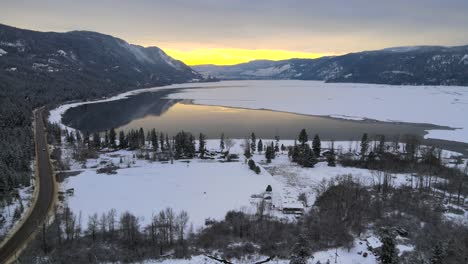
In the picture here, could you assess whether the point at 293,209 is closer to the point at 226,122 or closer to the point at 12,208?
the point at 12,208

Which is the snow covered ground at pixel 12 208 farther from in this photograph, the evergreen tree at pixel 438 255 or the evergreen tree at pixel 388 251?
the evergreen tree at pixel 438 255

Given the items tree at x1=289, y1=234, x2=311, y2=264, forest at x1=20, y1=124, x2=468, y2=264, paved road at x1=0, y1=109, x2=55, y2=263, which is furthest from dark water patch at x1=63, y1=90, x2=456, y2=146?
tree at x1=289, y1=234, x2=311, y2=264

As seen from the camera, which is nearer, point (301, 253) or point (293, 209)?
point (301, 253)

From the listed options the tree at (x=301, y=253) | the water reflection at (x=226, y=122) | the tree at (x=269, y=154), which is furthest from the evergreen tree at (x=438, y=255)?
the water reflection at (x=226, y=122)

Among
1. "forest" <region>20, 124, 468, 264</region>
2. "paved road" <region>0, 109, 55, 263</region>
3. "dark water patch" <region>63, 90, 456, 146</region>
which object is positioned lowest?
"forest" <region>20, 124, 468, 264</region>

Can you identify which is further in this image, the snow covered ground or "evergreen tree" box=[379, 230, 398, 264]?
the snow covered ground

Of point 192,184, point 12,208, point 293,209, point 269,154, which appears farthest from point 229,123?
point 12,208

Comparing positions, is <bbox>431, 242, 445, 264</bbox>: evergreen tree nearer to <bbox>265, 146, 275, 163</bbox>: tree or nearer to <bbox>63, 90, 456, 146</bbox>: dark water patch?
<bbox>265, 146, 275, 163</bbox>: tree

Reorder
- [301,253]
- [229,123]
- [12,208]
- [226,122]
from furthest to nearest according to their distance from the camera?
1. [226,122]
2. [229,123]
3. [12,208]
4. [301,253]
